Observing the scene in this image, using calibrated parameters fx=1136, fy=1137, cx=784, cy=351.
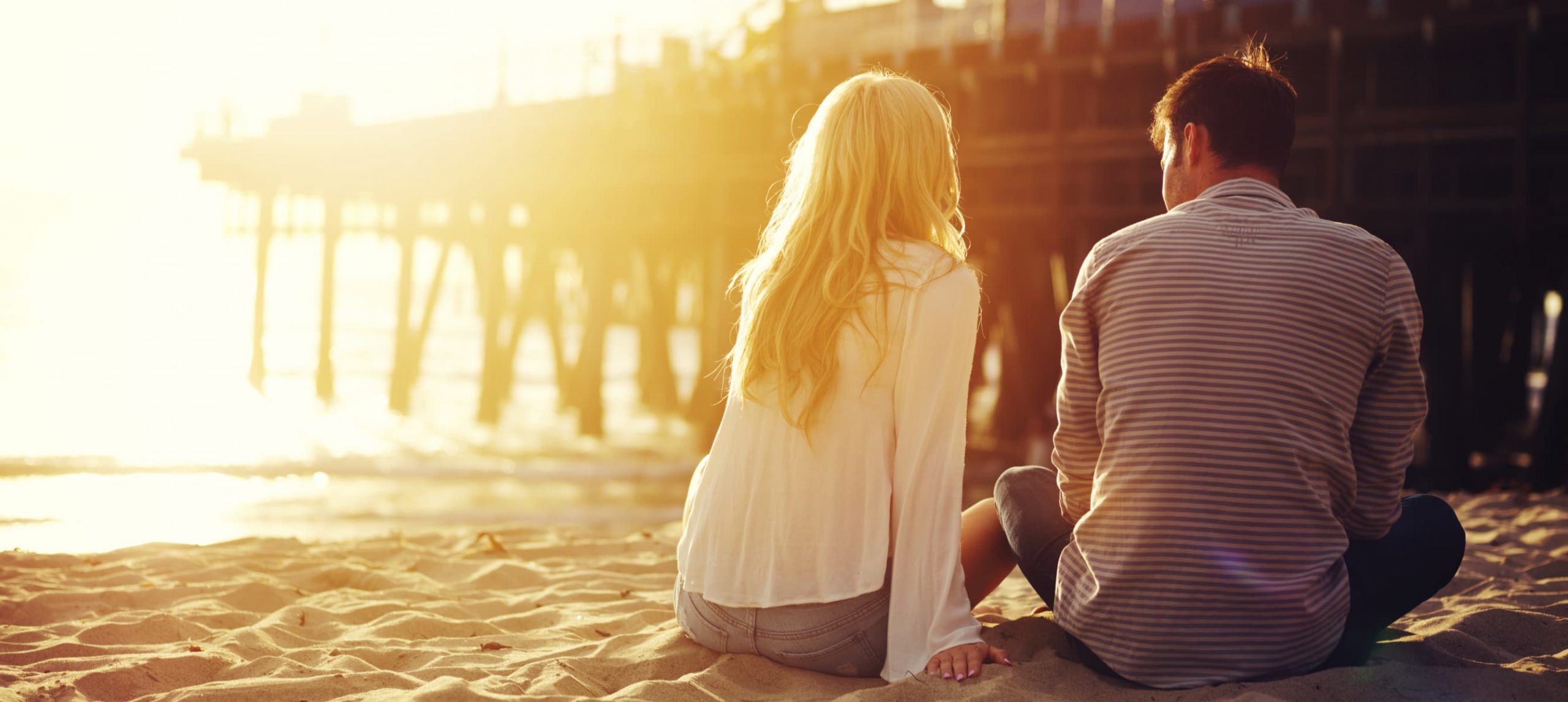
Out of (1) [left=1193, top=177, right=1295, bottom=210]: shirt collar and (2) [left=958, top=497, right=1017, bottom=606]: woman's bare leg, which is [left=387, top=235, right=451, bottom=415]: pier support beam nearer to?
(2) [left=958, top=497, right=1017, bottom=606]: woman's bare leg

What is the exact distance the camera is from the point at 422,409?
1814 cm

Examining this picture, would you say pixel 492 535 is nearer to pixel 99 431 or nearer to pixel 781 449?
pixel 781 449

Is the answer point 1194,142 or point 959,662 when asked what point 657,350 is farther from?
point 1194,142

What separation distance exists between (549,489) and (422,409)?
344 inches

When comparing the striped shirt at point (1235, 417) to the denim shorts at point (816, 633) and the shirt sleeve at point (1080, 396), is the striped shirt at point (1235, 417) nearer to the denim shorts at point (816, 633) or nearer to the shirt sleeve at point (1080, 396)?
the shirt sleeve at point (1080, 396)

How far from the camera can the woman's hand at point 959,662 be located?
7.91 feet

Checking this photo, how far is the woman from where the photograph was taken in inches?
93.7

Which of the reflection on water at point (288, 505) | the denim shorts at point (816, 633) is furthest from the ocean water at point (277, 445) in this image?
the denim shorts at point (816, 633)

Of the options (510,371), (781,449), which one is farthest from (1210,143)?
(510,371)

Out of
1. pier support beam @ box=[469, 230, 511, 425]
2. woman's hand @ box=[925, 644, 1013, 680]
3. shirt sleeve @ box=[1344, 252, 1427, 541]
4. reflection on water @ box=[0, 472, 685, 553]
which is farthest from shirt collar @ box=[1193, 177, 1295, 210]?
pier support beam @ box=[469, 230, 511, 425]

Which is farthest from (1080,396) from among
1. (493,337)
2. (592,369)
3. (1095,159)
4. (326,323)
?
(326,323)

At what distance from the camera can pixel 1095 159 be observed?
845cm

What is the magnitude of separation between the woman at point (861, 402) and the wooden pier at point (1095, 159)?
12.0ft

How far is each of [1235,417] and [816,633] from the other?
3.32 ft
